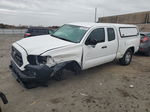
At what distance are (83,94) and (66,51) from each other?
1.26 m

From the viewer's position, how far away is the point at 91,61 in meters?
4.15

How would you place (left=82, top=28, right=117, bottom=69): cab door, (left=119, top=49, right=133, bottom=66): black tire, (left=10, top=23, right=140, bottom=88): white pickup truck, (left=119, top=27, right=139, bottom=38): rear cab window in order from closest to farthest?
(left=10, top=23, right=140, bottom=88): white pickup truck < (left=82, top=28, right=117, bottom=69): cab door < (left=119, top=27, right=139, bottom=38): rear cab window < (left=119, top=49, right=133, bottom=66): black tire

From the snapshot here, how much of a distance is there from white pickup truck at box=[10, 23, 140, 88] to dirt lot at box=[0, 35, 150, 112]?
1.32 feet

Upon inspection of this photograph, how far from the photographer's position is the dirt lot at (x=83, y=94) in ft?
9.27

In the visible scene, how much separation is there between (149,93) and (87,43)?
2318 millimetres

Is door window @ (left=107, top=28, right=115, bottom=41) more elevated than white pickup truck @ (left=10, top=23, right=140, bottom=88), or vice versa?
door window @ (left=107, top=28, right=115, bottom=41)

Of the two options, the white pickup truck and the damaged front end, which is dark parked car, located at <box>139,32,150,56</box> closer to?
the white pickup truck

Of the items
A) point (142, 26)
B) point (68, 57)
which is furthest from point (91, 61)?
point (142, 26)

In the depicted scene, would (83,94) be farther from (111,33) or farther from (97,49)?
(111,33)

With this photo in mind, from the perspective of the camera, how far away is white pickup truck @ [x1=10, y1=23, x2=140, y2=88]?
121 inches

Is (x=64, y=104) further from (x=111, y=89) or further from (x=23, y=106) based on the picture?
(x=111, y=89)

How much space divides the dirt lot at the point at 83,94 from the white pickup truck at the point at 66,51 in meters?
0.40

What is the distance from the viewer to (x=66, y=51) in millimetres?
3393

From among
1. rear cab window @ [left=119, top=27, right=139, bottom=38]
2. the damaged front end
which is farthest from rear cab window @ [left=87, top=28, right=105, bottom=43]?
the damaged front end
